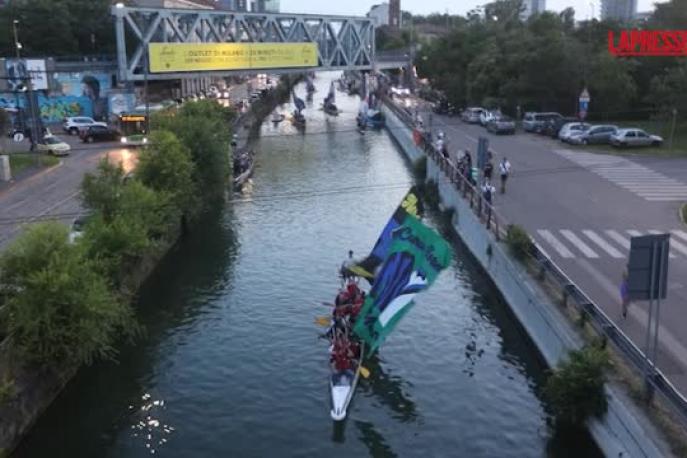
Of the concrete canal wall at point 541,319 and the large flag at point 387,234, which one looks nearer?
the concrete canal wall at point 541,319

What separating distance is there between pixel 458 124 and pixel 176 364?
206 ft

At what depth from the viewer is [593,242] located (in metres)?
35.7

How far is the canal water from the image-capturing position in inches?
895

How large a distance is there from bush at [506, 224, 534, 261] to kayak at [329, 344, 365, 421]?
32.9ft

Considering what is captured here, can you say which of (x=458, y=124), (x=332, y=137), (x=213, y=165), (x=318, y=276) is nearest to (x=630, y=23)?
(x=458, y=124)

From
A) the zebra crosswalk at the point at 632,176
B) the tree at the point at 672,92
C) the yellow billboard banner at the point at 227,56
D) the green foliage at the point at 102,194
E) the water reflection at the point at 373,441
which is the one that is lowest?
the water reflection at the point at 373,441

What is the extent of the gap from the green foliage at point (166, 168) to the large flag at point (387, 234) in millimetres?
13323

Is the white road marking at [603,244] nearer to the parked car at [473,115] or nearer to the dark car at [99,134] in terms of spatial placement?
the parked car at [473,115]

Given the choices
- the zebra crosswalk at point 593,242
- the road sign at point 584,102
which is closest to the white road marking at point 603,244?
the zebra crosswalk at point 593,242

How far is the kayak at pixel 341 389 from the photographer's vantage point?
23.6m

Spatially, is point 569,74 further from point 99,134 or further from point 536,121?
point 99,134

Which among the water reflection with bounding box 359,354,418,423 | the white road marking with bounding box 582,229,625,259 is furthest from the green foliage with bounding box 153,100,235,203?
the white road marking with bounding box 582,229,625,259
